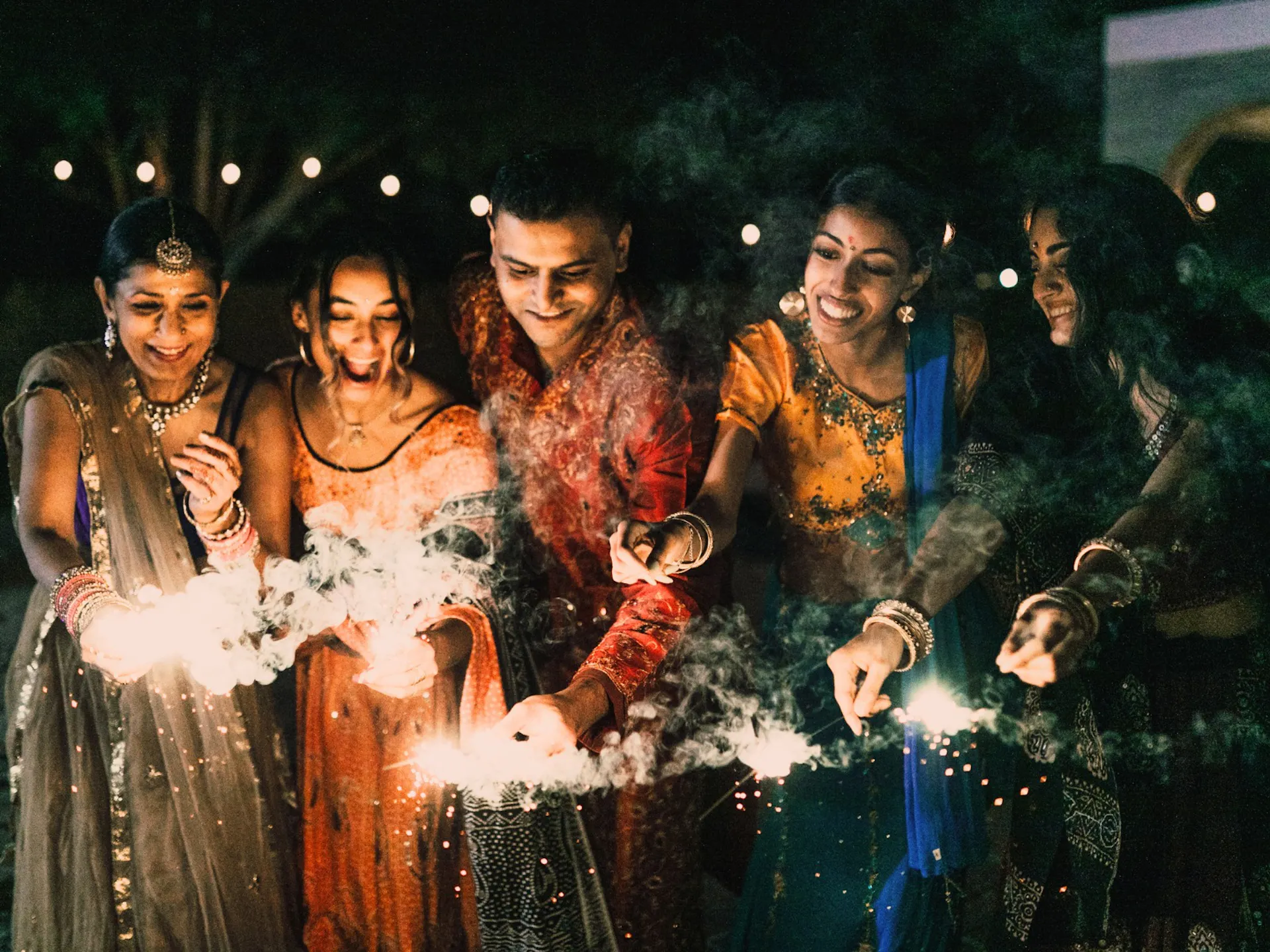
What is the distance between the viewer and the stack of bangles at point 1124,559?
231 centimetres

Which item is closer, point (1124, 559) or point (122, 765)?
point (1124, 559)

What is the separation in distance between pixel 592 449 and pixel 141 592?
3.28 ft

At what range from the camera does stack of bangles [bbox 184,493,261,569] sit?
2.58m

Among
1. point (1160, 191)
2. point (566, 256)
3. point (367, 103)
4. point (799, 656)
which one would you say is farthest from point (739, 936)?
point (367, 103)

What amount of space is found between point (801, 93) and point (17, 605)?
2176 mm

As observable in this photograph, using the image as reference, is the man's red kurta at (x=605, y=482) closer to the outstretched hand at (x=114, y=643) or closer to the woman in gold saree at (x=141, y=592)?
the woman in gold saree at (x=141, y=592)

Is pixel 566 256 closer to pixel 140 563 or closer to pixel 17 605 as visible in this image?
pixel 140 563

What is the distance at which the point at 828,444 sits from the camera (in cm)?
248

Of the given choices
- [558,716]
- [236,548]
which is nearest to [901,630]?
[558,716]

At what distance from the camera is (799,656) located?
2.60 metres

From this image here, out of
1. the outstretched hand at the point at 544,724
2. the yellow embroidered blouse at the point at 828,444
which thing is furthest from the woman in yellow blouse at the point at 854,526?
the outstretched hand at the point at 544,724

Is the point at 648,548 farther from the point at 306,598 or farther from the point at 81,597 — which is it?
the point at 81,597

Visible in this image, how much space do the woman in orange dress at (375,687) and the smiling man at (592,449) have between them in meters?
0.13

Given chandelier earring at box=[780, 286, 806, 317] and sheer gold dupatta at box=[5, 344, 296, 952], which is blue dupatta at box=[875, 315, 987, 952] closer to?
chandelier earring at box=[780, 286, 806, 317]
